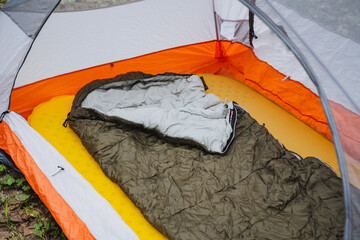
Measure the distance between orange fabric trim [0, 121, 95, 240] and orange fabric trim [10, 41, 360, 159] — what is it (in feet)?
1.54

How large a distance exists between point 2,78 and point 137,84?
3.10 ft

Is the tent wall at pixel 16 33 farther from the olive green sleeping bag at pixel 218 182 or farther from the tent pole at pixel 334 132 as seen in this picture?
the tent pole at pixel 334 132

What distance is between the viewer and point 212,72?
316 centimetres

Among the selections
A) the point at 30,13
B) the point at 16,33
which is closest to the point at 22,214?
the point at 16,33

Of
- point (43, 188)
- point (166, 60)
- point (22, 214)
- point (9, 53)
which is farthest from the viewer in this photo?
point (166, 60)

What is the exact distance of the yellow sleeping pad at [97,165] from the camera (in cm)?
180

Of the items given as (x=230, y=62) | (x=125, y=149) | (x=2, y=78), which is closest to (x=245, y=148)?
(x=125, y=149)

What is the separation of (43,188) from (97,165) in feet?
1.11

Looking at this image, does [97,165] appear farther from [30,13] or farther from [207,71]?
[207,71]

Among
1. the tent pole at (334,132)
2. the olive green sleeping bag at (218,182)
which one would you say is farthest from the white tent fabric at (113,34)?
the tent pole at (334,132)

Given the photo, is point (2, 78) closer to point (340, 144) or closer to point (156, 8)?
point (156, 8)

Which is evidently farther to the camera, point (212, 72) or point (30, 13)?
point (212, 72)

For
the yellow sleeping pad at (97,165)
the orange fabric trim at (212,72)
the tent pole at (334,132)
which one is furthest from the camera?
the orange fabric trim at (212,72)

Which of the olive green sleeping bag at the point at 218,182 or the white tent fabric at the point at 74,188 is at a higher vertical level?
the olive green sleeping bag at the point at 218,182
